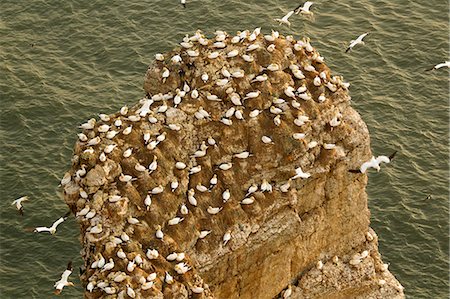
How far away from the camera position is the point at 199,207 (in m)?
34.4

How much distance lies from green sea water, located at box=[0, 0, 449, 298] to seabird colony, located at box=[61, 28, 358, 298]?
15164 mm

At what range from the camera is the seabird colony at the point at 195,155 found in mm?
32250

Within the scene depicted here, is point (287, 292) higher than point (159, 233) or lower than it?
lower

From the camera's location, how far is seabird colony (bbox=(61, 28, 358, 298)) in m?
32.2

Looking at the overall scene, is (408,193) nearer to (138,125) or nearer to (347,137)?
(347,137)

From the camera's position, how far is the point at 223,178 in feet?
114

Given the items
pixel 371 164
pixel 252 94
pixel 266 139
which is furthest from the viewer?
pixel 371 164

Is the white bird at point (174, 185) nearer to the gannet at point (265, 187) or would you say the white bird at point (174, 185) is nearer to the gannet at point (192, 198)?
the gannet at point (192, 198)

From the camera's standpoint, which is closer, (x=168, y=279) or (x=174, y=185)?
(x=168, y=279)

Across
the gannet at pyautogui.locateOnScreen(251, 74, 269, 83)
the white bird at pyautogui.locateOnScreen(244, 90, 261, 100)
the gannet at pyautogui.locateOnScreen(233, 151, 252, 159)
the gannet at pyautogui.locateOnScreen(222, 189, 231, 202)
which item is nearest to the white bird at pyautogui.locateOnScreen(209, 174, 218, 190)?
the gannet at pyautogui.locateOnScreen(222, 189, 231, 202)

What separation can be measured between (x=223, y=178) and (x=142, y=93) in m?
25.7

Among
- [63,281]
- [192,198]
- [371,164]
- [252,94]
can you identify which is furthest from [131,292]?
[371,164]

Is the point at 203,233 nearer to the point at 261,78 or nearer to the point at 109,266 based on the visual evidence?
the point at 109,266

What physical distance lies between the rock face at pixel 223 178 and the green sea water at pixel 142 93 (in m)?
13.6
